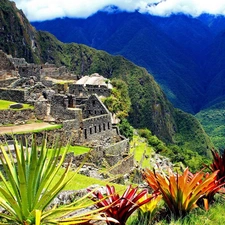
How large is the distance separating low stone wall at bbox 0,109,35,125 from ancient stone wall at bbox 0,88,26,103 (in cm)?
236

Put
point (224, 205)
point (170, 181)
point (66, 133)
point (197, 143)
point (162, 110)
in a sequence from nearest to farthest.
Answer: point (170, 181)
point (224, 205)
point (66, 133)
point (197, 143)
point (162, 110)

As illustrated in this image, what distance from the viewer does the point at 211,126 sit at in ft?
612

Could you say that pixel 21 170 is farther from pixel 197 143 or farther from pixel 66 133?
pixel 197 143

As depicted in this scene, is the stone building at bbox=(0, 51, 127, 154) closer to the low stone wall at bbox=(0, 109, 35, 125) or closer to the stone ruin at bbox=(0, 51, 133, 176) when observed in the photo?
the stone ruin at bbox=(0, 51, 133, 176)

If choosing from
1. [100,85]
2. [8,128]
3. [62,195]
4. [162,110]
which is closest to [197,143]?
[162,110]

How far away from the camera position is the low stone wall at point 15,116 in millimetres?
20281

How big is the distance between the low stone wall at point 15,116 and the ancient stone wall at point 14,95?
Result: 236 cm

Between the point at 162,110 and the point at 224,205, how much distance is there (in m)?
179

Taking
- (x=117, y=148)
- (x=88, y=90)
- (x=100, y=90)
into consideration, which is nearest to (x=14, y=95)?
(x=117, y=148)

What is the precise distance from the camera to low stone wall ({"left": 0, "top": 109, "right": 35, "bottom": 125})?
20281mm

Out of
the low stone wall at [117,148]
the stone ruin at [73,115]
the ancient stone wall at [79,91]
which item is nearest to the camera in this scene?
the stone ruin at [73,115]

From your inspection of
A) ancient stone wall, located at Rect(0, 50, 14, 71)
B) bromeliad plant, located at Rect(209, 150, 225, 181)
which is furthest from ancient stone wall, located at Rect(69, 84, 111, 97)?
bromeliad plant, located at Rect(209, 150, 225, 181)

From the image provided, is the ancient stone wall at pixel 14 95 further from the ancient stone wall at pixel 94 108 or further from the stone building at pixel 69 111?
the ancient stone wall at pixel 94 108

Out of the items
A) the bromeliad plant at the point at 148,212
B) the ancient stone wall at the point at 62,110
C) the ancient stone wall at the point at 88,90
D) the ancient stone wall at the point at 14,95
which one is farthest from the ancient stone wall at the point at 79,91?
the bromeliad plant at the point at 148,212
